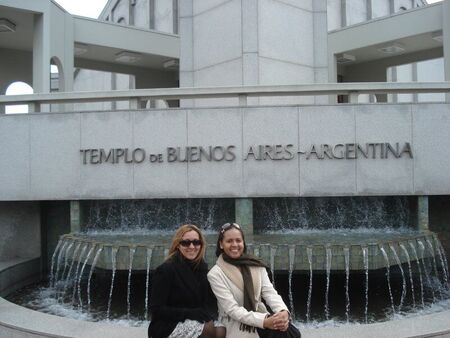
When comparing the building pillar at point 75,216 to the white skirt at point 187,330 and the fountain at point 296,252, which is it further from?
the white skirt at point 187,330

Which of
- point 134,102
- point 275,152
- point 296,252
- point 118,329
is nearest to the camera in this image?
point 118,329

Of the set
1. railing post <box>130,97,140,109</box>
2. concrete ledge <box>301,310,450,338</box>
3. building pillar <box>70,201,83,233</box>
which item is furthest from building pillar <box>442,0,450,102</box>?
building pillar <box>70,201,83,233</box>

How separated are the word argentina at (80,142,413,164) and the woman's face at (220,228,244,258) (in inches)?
238

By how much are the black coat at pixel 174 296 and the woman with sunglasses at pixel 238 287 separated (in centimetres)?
16

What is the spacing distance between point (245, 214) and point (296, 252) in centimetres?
230

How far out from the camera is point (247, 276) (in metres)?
3.63

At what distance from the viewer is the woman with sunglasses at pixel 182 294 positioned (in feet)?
12.0

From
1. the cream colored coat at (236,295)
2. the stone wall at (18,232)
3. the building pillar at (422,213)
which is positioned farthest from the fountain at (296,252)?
the cream colored coat at (236,295)

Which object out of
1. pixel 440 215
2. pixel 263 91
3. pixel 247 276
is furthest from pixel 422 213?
pixel 247 276

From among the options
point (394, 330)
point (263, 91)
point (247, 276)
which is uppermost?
point (263, 91)

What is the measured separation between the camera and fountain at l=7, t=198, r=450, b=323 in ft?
24.6

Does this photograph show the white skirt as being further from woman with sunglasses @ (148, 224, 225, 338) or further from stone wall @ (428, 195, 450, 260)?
stone wall @ (428, 195, 450, 260)

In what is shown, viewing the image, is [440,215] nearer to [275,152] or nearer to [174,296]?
[275,152]

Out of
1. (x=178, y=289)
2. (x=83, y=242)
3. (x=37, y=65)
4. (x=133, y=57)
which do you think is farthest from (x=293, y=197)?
(x=133, y=57)
